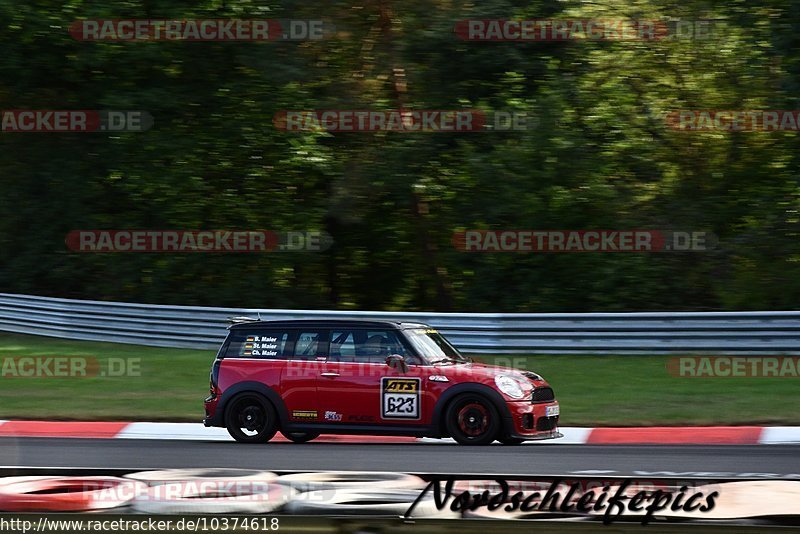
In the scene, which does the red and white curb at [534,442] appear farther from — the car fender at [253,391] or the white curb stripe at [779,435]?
the car fender at [253,391]

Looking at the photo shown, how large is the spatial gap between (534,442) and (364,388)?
5.98 feet

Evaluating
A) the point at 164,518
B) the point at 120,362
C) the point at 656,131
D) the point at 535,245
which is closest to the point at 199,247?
the point at 120,362

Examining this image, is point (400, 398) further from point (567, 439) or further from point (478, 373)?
point (567, 439)

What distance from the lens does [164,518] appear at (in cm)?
475

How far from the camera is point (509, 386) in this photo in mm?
10664

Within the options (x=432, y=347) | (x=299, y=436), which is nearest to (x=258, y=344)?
(x=299, y=436)

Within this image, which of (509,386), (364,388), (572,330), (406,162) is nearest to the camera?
(509,386)

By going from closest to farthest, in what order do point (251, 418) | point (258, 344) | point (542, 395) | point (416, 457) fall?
point (416, 457)
point (542, 395)
point (251, 418)
point (258, 344)

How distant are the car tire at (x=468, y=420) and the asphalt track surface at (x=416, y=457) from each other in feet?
0.51

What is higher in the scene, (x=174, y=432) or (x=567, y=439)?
(x=174, y=432)

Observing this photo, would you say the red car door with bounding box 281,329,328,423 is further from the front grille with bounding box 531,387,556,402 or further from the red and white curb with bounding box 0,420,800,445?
the front grille with bounding box 531,387,556,402

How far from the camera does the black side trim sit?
34.8ft

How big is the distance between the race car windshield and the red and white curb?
2.80 ft

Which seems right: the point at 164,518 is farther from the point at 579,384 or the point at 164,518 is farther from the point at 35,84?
the point at 35,84
